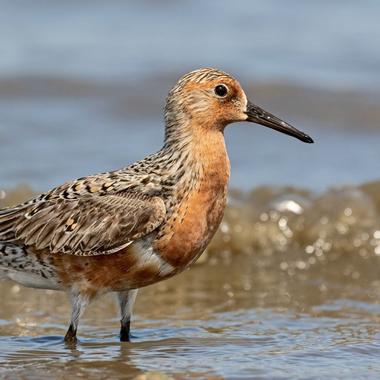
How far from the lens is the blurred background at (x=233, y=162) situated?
9.60 meters

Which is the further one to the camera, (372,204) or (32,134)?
(32,134)

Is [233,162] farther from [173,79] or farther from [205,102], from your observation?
[205,102]

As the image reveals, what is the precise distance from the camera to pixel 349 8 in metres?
21.2

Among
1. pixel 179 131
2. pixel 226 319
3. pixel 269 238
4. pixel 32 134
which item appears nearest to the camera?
pixel 179 131

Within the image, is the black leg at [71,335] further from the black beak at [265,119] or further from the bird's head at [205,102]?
the black beak at [265,119]

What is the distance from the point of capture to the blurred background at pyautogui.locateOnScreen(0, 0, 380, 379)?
9.60m

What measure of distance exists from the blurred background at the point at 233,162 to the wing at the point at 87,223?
88 centimetres

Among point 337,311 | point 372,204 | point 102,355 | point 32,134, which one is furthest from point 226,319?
point 32,134

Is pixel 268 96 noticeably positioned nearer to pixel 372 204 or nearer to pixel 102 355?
pixel 372 204

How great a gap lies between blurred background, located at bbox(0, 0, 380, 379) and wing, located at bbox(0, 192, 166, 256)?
878mm

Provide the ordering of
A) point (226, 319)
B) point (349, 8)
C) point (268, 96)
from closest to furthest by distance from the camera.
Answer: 1. point (226, 319)
2. point (268, 96)
3. point (349, 8)

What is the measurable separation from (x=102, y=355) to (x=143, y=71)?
32.3 feet

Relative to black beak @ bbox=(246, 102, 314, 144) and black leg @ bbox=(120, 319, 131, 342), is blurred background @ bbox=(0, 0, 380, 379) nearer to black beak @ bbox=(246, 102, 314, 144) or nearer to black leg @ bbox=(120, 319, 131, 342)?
black leg @ bbox=(120, 319, 131, 342)

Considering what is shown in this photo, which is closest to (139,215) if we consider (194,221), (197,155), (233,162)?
(194,221)
